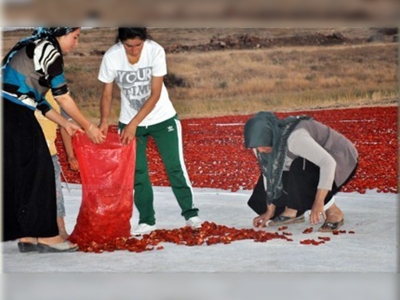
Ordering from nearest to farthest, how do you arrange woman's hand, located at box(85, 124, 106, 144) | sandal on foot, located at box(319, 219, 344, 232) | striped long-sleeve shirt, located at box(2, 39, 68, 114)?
1. striped long-sleeve shirt, located at box(2, 39, 68, 114)
2. woman's hand, located at box(85, 124, 106, 144)
3. sandal on foot, located at box(319, 219, 344, 232)

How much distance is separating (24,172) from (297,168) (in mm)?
1592

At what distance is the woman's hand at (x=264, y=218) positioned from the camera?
6.18 metres

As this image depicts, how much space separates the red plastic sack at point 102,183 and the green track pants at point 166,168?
0.30 feet

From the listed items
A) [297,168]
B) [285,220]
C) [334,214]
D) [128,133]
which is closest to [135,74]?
[128,133]

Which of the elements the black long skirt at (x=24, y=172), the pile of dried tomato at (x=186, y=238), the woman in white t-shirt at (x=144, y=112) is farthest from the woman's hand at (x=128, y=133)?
the pile of dried tomato at (x=186, y=238)

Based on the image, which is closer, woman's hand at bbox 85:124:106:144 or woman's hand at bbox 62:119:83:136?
woman's hand at bbox 62:119:83:136

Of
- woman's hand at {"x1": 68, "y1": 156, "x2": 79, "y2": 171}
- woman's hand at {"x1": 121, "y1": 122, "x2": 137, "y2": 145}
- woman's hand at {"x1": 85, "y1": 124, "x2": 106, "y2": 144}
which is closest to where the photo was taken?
woman's hand at {"x1": 85, "y1": 124, "x2": 106, "y2": 144}

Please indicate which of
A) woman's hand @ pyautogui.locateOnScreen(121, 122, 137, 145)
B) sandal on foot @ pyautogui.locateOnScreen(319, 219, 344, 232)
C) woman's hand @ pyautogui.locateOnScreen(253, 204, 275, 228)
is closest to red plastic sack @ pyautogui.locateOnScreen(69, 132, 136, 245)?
woman's hand @ pyautogui.locateOnScreen(121, 122, 137, 145)

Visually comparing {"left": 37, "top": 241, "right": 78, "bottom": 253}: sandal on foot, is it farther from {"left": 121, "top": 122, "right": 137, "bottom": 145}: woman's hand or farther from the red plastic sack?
{"left": 121, "top": 122, "right": 137, "bottom": 145}: woman's hand

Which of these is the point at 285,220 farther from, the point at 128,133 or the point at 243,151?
the point at 128,133

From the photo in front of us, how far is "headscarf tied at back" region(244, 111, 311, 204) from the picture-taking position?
6.03 metres
